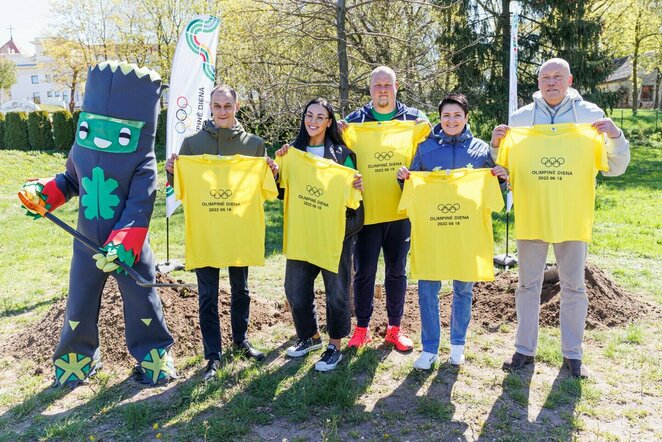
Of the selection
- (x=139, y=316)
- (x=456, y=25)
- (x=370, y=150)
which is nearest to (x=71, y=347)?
(x=139, y=316)

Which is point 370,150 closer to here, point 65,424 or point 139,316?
point 139,316

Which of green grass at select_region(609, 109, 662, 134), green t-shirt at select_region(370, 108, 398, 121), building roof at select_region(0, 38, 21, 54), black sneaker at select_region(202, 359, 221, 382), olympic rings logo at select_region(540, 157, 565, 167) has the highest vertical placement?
building roof at select_region(0, 38, 21, 54)

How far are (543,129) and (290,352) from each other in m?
2.70

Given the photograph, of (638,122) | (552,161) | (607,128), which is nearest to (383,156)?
(552,161)

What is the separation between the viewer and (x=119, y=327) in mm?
4941

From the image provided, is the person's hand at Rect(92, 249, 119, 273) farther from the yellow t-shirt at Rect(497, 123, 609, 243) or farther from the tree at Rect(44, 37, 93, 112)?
the tree at Rect(44, 37, 93, 112)

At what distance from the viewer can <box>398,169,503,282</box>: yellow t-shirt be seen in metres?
4.02

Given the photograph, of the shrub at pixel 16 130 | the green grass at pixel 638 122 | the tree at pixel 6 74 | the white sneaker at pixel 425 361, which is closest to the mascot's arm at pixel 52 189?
the white sneaker at pixel 425 361

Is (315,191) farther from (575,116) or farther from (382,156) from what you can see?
(575,116)

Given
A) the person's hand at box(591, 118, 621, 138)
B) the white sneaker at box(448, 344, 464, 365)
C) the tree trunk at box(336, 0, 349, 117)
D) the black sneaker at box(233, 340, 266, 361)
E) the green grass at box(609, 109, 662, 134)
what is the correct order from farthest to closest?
the green grass at box(609, 109, 662, 134), the tree trunk at box(336, 0, 349, 117), the black sneaker at box(233, 340, 266, 361), the white sneaker at box(448, 344, 464, 365), the person's hand at box(591, 118, 621, 138)

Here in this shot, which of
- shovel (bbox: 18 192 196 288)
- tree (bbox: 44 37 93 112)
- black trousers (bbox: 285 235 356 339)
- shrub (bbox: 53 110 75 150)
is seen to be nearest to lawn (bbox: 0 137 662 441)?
black trousers (bbox: 285 235 356 339)

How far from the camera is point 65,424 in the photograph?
369cm

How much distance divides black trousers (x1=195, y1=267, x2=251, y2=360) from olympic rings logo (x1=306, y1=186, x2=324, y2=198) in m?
0.86

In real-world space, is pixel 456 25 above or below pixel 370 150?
above
